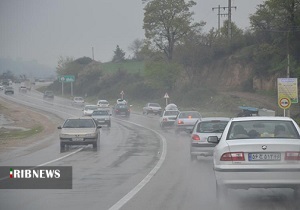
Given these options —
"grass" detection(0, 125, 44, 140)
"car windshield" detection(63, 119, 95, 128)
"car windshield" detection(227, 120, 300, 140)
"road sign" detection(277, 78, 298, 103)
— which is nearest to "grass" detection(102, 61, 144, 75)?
"grass" detection(0, 125, 44, 140)

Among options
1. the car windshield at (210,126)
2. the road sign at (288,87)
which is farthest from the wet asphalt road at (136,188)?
the road sign at (288,87)

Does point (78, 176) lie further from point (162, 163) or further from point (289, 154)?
point (289, 154)

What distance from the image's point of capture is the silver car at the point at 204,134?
2148 centimetres

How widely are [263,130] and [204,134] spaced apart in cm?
858

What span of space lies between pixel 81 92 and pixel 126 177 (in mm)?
122381

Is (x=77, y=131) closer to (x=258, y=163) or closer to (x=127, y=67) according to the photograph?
(x=258, y=163)

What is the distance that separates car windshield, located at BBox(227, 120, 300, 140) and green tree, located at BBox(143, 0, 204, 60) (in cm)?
7757

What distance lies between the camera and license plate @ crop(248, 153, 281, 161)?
444 inches

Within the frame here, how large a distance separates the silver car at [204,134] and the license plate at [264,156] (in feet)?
32.0

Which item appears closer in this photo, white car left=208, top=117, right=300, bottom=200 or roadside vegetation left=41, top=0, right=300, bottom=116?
white car left=208, top=117, right=300, bottom=200

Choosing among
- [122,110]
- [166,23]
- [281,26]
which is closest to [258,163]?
[122,110]

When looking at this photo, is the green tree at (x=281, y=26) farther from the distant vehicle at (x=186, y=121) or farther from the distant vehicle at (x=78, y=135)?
the distant vehicle at (x=78, y=135)

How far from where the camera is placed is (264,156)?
11336 millimetres

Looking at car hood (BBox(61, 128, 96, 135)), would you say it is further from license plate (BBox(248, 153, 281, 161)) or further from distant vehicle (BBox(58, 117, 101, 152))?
license plate (BBox(248, 153, 281, 161))
